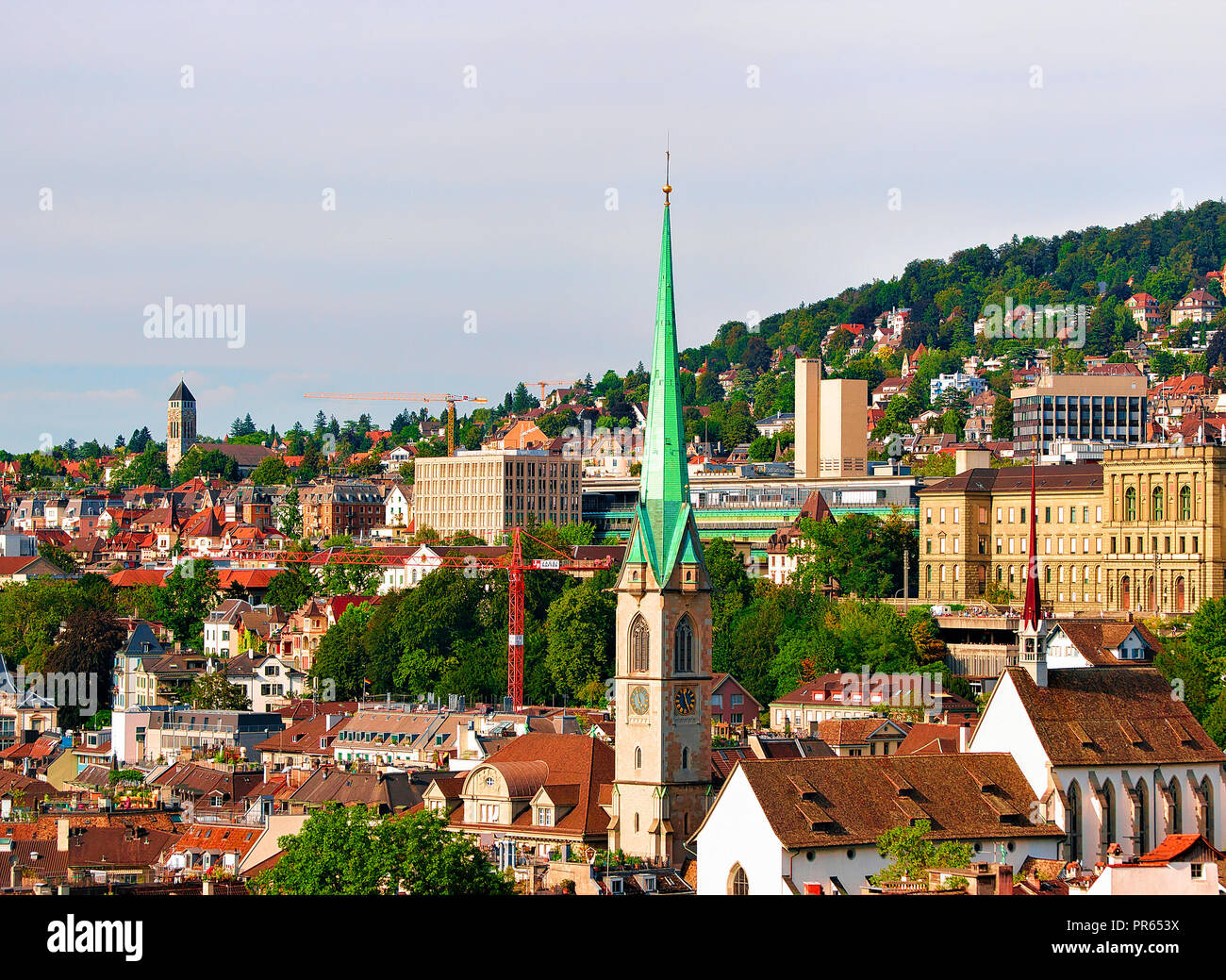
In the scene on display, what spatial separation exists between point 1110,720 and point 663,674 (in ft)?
37.9

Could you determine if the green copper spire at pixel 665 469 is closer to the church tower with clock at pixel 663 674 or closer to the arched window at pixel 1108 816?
the church tower with clock at pixel 663 674

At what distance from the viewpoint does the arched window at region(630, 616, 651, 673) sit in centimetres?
6406

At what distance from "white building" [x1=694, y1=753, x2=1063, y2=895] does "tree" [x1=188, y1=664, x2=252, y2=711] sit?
7111 centimetres

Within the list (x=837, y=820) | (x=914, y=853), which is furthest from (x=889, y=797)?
(x=914, y=853)

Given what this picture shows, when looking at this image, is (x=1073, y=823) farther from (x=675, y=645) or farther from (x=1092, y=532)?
(x=1092, y=532)

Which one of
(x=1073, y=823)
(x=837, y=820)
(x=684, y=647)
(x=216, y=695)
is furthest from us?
(x=216, y=695)

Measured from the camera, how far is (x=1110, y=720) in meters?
62.8

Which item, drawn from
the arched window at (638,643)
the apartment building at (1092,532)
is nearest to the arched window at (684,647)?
the arched window at (638,643)

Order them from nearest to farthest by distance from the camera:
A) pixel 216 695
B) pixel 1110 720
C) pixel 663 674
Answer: pixel 1110 720 < pixel 663 674 < pixel 216 695

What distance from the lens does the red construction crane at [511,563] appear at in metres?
125

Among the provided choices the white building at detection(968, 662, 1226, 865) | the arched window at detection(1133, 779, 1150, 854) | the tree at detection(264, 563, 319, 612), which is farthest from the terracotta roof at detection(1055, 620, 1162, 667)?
the tree at detection(264, 563, 319, 612)

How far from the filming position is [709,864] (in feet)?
175

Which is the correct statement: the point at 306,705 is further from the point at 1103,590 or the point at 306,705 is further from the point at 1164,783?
the point at 1164,783
